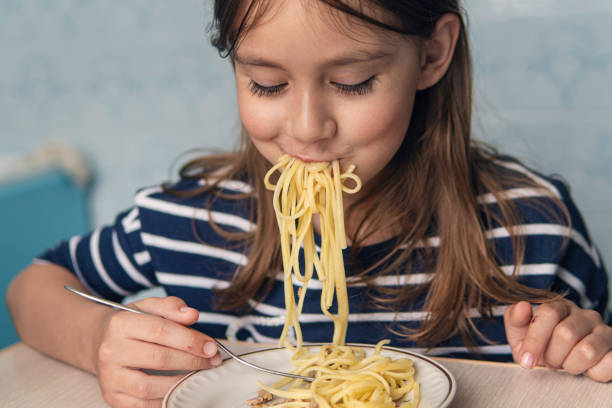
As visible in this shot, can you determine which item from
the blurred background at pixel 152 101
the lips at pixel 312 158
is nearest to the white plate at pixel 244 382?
the lips at pixel 312 158

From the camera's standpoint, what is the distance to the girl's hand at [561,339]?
88 cm

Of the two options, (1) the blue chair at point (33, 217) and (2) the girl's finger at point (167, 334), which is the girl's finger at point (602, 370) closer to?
(2) the girl's finger at point (167, 334)

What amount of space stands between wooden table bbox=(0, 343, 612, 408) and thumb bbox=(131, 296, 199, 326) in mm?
139

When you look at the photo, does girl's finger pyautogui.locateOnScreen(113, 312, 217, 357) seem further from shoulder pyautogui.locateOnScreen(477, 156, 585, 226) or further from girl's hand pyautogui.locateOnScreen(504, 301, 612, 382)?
shoulder pyautogui.locateOnScreen(477, 156, 585, 226)

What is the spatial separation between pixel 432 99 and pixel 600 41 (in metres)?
0.81

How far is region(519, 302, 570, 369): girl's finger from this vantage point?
2.97 feet

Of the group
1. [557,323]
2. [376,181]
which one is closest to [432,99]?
[376,181]

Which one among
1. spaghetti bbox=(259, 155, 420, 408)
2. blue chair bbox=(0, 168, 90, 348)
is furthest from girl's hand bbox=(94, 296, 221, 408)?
blue chair bbox=(0, 168, 90, 348)

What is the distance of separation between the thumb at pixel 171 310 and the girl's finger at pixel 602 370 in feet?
1.79

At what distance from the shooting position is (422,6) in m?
1.03

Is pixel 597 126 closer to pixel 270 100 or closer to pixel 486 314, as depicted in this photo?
pixel 486 314

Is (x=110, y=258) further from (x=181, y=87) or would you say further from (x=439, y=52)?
(x=181, y=87)

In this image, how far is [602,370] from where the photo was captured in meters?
0.87

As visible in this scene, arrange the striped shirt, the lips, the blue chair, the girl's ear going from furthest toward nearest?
1. the blue chair
2. the striped shirt
3. the girl's ear
4. the lips
